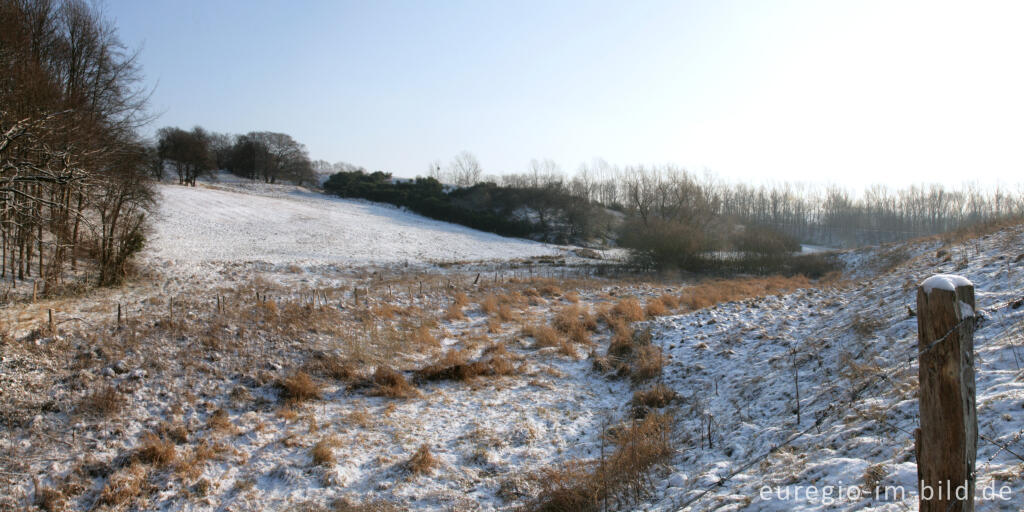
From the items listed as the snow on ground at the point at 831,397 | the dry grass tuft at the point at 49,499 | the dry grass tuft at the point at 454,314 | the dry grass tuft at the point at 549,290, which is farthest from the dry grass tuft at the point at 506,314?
the dry grass tuft at the point at 49,499

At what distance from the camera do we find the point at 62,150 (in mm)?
12734

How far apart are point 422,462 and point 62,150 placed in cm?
1319

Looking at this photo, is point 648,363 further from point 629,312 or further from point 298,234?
point 298,234

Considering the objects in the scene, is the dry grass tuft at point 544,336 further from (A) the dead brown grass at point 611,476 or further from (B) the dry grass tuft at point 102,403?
(B) the dry grass tuft at point 102,403

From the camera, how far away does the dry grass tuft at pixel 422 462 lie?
6.95 m

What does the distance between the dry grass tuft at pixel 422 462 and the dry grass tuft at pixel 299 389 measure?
3.31 metres

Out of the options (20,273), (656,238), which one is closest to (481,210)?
(656,238)

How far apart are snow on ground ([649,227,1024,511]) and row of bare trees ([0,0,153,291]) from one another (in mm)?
12838

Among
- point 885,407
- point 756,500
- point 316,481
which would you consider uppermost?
point 885,407

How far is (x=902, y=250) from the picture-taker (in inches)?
969

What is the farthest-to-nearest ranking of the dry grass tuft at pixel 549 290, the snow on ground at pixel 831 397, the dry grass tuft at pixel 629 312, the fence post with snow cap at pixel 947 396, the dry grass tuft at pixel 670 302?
1. the dry grass tuft at pixel 549 290
2. the dry grass tuft at pixel 670 302
3. the dry grass tuft at pixel 629 312
4. the snow on ground at pixel 831 397
5. the fence post with snow cap at pixel 947 396

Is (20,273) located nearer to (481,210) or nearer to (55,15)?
(55,15)

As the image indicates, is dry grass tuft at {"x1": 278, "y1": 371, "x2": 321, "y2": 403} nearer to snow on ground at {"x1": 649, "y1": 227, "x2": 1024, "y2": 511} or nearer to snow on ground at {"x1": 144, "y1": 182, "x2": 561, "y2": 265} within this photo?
snow on ground at {"x1": 649, "y1": 227, "x2": 1024, "y2": 511}

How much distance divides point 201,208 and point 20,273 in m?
25.6
